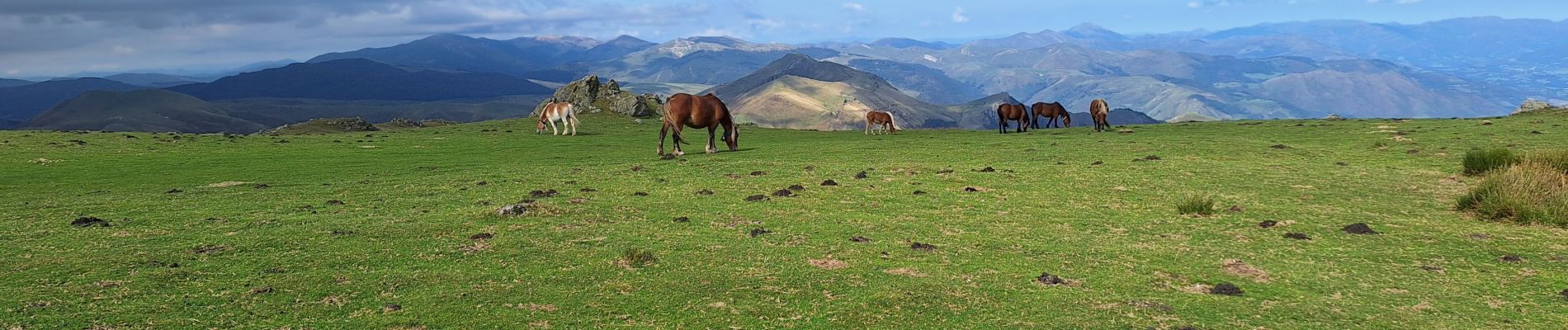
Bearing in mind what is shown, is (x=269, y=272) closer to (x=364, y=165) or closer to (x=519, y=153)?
(x=364, y=165)

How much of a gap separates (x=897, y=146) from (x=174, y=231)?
25321 millimetres

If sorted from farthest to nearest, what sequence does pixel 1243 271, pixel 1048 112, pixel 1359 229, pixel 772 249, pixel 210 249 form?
pixel 1048 112 < pixel 1359 229 < pixel 772 249 < pixel 210 249 < pixel 1243 271

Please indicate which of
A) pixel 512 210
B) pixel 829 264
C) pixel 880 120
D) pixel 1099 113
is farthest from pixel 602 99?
pixel 829 264

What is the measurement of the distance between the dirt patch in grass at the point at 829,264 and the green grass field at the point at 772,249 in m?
0.05

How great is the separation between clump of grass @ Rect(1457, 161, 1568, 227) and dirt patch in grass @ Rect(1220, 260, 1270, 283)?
6746 millimetres

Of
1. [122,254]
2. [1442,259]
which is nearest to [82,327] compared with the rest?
[122,254]

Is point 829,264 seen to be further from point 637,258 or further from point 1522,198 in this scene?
point 1522,198

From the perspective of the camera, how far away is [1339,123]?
44031 mm

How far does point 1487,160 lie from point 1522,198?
6.42 meters

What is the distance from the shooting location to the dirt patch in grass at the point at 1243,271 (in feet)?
35.9

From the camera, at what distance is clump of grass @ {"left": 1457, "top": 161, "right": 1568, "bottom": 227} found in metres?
14.2

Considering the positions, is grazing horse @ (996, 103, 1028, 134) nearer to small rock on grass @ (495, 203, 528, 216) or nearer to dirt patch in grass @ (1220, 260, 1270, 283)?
dirt patch in grass @ (1220, 260, 1270, 283)

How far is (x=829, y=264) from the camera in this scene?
11.6 metres

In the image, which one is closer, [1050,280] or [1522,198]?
[1050,280]
